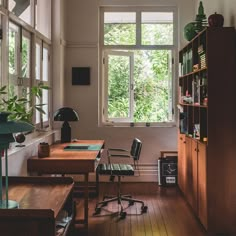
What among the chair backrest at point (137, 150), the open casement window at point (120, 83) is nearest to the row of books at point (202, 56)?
the chair backrest at point (137, 150)

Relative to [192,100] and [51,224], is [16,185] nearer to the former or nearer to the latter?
[51,224]

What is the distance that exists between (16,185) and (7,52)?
1.60 meters

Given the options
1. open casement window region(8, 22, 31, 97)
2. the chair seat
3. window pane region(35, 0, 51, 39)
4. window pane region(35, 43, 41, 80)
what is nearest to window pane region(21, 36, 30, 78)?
open casement window region(8, 22, 31, 97)

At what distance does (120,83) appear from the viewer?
21.9 ft

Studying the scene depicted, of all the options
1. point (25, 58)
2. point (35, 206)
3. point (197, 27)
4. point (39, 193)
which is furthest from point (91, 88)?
point (35, 206)

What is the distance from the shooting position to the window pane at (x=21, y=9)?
4297mm

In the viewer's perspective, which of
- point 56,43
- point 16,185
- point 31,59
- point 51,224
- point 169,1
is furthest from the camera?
point 169,1

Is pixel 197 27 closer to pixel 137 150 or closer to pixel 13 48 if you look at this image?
pixel 137 150

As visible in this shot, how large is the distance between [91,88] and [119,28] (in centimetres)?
113

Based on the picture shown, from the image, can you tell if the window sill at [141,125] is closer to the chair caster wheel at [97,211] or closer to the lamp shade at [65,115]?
the lamp shade at [65,115]

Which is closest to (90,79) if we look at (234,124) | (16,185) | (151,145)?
(151,145)

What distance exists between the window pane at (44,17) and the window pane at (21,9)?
21.7 inches

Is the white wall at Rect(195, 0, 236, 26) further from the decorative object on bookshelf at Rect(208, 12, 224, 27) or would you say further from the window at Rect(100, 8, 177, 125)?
the window at Rect(100, 8, 177, 125)

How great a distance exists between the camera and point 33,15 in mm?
5176
